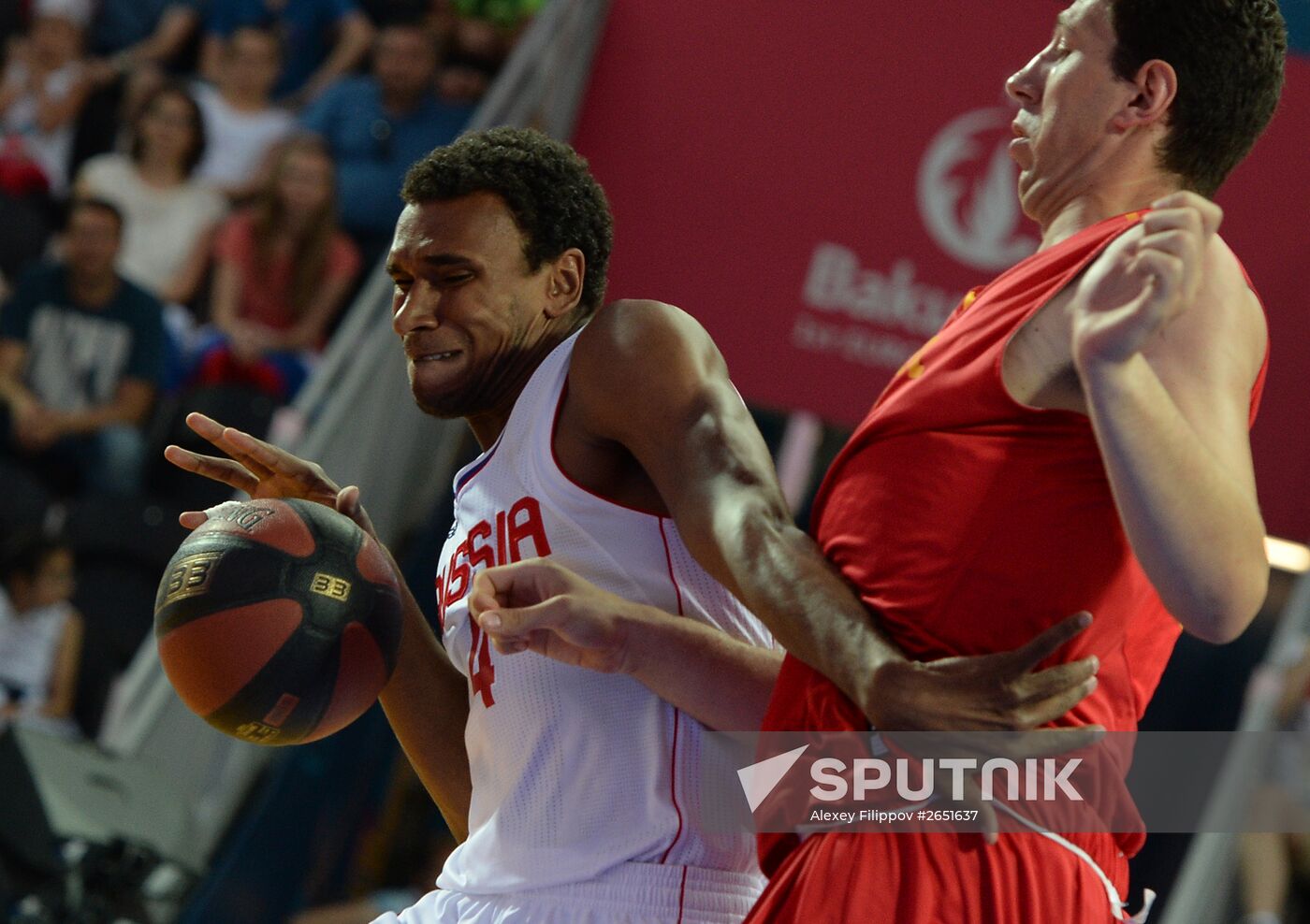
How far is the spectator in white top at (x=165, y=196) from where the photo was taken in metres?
7.90

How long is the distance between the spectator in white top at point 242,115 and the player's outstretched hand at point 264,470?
5265mm

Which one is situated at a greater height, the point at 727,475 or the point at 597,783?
the point at 727,475

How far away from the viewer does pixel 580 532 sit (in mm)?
2656

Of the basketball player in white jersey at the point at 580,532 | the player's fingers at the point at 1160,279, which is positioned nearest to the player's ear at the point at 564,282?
the basketball player in white jersey at the point at 580,532

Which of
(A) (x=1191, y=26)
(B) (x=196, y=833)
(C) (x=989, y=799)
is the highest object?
(A) (x=1191, y=26)

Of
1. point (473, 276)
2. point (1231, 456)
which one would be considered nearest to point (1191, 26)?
point (1231, 456)

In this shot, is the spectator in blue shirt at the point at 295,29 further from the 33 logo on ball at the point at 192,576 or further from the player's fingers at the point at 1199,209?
the player's fingers at the point at 1199,209

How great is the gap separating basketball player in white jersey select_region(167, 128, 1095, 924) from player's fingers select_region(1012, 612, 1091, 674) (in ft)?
1.21

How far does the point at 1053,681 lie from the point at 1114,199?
68cm

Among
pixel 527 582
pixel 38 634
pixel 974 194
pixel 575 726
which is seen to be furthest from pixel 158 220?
pixel 527 582

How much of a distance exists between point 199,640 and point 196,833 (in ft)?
11.7

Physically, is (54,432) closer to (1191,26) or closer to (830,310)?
(830,310)

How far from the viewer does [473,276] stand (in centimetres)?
285

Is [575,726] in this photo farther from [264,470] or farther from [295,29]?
[295,29]
